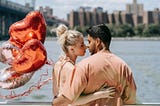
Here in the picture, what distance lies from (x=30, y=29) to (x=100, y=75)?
0.81 m

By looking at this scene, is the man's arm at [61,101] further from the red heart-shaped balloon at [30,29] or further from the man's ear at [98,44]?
the red heart-shaped balloon at [30,29]

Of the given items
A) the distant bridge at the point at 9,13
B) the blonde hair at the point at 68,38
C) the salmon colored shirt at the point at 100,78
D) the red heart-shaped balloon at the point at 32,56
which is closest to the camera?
the salmon colored shirt at the point at 100,78

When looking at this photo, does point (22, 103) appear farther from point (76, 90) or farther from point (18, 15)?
point (18, 15)

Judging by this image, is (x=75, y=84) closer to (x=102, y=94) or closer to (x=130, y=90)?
(x=102, y=94)

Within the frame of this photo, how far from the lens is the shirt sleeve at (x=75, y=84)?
7.29 feet

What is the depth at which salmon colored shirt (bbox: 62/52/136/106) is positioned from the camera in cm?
222

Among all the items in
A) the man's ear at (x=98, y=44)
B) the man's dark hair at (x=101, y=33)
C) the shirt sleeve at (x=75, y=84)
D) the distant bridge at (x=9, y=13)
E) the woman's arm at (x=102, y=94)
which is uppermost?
the man's dark hair at (x=101, y=33)

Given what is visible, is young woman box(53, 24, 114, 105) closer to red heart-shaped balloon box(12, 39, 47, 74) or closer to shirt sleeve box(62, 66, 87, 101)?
shirt sleeve box(62, 66, 87, 101)

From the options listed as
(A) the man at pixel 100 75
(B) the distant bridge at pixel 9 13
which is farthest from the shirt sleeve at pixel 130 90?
(B) the distant bridge at pixel 9 13

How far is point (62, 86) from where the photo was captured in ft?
7.91

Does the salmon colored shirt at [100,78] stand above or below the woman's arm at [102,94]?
above

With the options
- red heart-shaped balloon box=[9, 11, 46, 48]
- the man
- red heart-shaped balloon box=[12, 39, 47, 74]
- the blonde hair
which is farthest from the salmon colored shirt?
red heart-shaped balloon box=[9, 11, 46, 48]

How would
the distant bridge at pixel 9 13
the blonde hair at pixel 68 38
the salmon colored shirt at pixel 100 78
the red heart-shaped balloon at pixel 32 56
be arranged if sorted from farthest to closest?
1. the distant bridge at pixel 9 13
2. the red heart-shaped balloon at pixel 32 56
3. the blonde hair at pixel 68 38
4. the salmon colored shirt at pixel 100 78

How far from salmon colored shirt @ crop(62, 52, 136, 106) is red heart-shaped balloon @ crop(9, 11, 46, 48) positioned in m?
0.65
